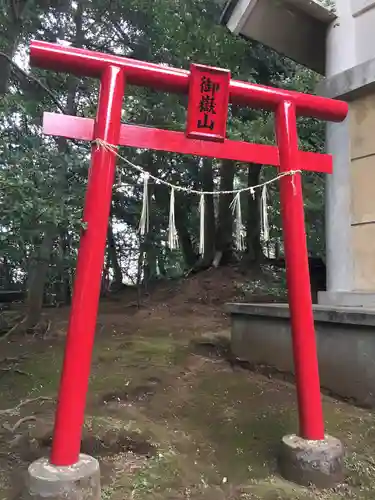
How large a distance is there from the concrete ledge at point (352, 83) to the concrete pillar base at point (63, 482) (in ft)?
16.4

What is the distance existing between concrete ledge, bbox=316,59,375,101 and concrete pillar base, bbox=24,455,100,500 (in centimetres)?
498

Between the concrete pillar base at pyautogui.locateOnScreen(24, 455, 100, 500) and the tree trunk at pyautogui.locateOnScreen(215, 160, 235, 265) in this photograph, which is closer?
the concrete pillar base at pyautogui.locateOnScreen(24, 455, 100, 500)

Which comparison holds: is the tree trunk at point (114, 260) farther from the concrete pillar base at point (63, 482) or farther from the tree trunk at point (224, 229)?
the concrete pillar base at point (63, 482)

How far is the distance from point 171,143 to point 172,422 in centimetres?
251

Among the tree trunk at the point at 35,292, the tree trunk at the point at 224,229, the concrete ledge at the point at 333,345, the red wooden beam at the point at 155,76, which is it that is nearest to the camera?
the red wooden beam at the point at 155,76

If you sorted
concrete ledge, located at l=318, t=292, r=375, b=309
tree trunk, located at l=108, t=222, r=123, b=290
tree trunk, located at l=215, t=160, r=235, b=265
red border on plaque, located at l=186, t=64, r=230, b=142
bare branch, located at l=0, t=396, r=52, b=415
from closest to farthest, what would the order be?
red border on plaque, located at l=186, t=64, r=230, b=142 → bare branch, located at l=0, t=396, r=52, b=415 → concrete ledge, located at l=318, t=292, r=375, b=309 → tree trunk, located at l=215, t=160, r=235, b=265 → tree trunk, located at l=108, t=222, r=123, b=290

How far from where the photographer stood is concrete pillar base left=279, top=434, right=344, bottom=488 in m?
3.31

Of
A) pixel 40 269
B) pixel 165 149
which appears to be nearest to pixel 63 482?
pixel 165 149

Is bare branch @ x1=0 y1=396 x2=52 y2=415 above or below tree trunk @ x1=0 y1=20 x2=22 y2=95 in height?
below

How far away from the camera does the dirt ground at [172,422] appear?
3.32 m

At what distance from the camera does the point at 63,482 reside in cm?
278

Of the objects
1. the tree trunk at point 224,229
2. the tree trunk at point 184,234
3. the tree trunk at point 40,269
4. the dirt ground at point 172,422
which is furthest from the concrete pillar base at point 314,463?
the tree trunk at point 184,234

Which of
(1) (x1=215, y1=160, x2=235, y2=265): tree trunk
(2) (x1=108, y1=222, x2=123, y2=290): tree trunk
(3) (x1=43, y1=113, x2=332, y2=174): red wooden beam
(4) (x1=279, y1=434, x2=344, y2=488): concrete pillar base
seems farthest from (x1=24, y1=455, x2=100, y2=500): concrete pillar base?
(2) (x1=108, y1=222, x2=123, y2=290): tree trunk

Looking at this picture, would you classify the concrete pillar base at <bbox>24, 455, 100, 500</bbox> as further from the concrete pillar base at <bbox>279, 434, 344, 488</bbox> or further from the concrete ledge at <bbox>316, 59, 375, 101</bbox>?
the concrete ledge at <bbox>316, 59, 375, 101</bbox>
